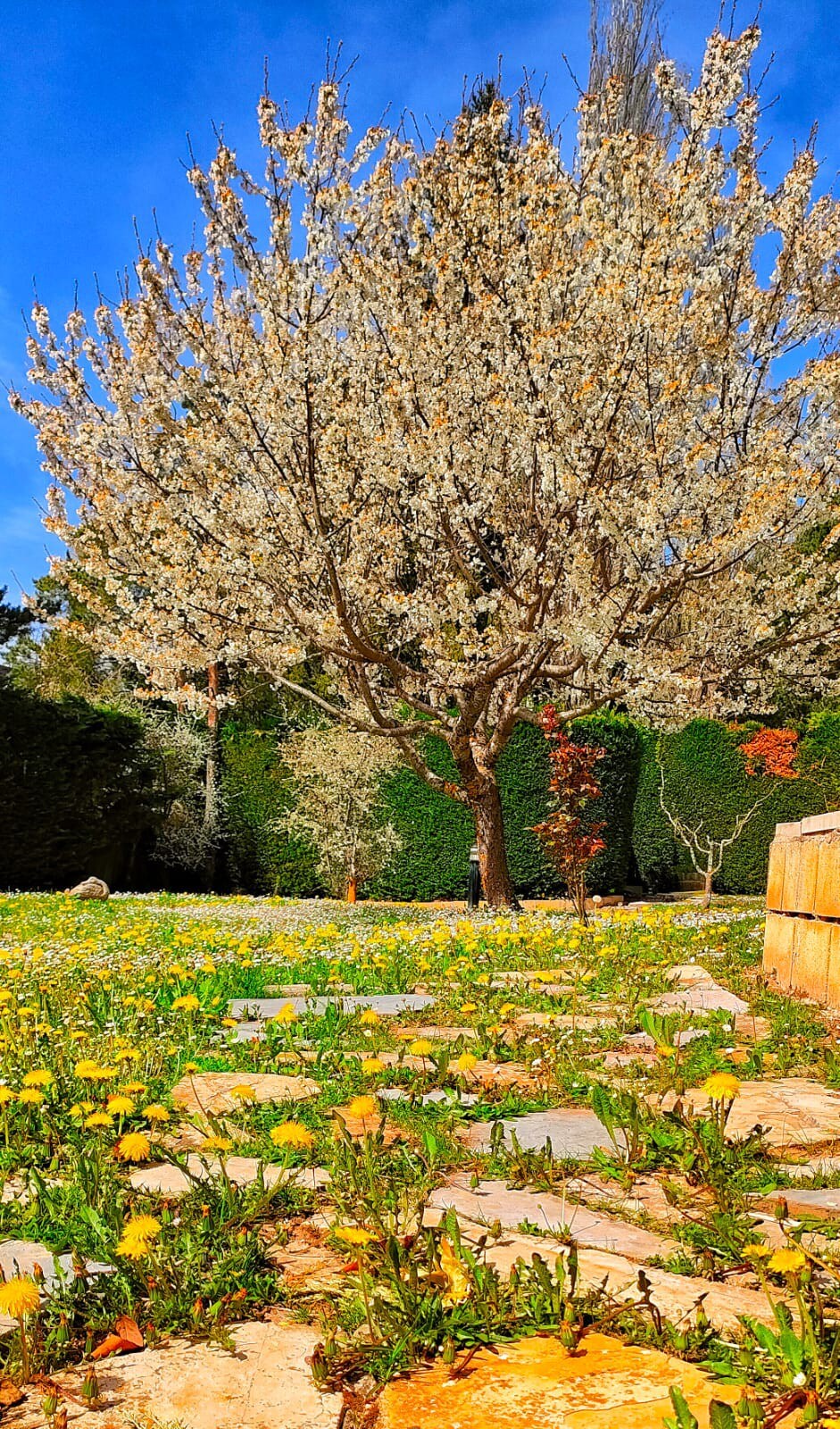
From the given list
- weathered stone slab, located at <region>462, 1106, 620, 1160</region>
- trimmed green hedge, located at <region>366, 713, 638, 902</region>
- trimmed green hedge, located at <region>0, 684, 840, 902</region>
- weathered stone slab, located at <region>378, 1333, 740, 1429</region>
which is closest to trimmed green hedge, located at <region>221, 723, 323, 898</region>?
trimmed green hedge, located at <region>0, 684, 840, 902</region>

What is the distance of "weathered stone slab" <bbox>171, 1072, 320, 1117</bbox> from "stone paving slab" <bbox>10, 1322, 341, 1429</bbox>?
970mm

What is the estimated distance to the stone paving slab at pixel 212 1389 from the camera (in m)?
1.21

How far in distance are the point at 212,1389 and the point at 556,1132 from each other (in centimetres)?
120

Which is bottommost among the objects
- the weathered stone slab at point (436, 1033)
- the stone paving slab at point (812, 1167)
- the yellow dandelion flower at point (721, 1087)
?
the weathered stone slab at point (436, 1033)

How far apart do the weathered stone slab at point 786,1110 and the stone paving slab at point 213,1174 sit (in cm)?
97

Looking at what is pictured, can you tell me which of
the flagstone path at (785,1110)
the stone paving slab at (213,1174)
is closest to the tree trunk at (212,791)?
the flagstone path at (785,1110)

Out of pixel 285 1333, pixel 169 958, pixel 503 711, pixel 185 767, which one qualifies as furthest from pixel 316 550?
pixel 185 767

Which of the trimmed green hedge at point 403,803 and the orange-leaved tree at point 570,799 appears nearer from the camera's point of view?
the orange-leaved tree at point 570,799

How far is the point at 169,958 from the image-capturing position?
16.6 ft

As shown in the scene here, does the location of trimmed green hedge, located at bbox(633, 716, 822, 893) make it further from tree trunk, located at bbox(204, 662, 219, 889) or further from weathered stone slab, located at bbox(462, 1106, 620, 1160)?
weathered stone slab, located at bbox(462, 1106, 620, 1160)

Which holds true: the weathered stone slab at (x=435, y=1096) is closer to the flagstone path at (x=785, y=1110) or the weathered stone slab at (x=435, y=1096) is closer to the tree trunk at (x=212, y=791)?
the flagstone path at (x=785, y=1110)

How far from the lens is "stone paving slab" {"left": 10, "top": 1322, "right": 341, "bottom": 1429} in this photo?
1.21 meters

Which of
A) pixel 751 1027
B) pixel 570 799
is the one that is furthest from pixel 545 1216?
pixel 570 799

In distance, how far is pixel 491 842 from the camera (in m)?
10.2
